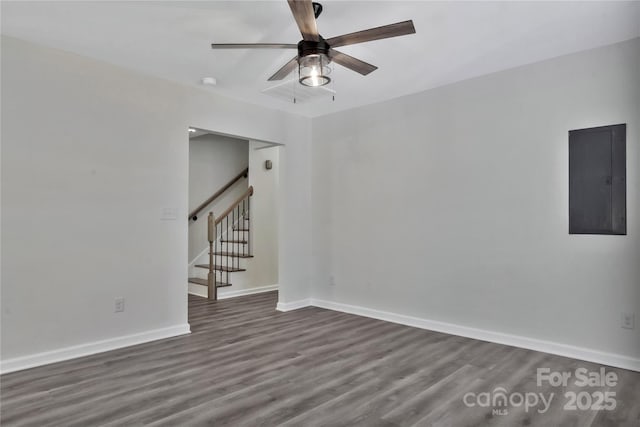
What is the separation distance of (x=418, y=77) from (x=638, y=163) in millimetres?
1996

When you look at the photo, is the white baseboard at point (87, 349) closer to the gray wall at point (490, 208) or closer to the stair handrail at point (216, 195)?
the gray wall at point (490, 208)

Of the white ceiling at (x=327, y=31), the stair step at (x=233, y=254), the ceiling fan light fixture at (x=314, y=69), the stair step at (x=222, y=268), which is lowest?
the stair step at (x=222, y=268)

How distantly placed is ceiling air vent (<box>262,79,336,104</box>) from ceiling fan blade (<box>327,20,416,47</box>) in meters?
1.58

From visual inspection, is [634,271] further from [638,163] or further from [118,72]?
[118,72]

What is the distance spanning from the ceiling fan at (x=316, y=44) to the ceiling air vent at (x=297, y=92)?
1.27 meters

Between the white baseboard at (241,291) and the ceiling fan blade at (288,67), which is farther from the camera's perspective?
the white baseboard at (241,291)

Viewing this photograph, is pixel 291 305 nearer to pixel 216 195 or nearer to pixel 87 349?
pixel 87 349

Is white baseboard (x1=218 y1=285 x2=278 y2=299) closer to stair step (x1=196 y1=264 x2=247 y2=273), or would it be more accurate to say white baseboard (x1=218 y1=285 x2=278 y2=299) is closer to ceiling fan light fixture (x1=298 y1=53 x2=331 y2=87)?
stair step (x1=196 y1=264 x2=247 y2=273)

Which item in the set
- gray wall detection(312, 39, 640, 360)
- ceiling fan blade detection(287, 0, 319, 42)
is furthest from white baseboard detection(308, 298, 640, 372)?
ceiling fan blade detection(287, 0, 319, 42)

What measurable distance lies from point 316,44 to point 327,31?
56cm

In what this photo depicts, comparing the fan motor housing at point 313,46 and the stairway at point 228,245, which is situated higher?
the fan motor housing at point 313,46

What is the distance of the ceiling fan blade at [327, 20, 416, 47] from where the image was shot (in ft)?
7.60

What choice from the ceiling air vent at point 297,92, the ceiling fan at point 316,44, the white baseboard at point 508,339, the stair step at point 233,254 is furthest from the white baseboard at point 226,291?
the ceiling fan at point 316,44

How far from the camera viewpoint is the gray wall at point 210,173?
23.3 ft
